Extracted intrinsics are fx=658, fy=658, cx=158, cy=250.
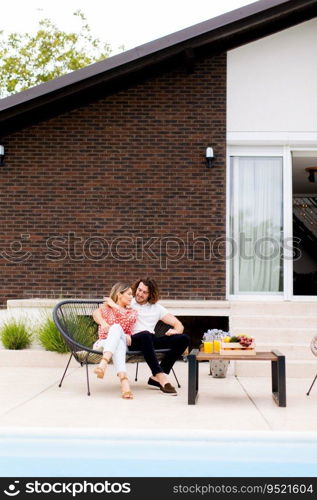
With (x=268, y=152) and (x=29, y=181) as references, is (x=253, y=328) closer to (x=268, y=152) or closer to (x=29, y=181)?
(x=268, y=152)

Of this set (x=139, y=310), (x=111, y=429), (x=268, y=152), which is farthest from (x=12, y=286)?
(x=111, y=429)

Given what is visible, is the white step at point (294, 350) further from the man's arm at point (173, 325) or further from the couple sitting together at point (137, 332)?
the couple sitting together at point (137, 332)

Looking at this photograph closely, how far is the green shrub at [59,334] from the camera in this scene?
7.67 meters

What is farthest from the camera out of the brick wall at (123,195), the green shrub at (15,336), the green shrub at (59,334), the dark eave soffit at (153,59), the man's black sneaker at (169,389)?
the brick wall at (123,195)

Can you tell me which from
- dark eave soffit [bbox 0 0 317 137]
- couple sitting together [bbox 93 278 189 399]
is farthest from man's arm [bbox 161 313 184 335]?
dark eave soffit [bbox 0 0 317 137]

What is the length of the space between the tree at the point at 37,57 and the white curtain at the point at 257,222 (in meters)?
15.1

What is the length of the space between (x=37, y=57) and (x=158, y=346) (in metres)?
19.4

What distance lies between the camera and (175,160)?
9500mm

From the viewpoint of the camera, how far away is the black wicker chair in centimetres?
611

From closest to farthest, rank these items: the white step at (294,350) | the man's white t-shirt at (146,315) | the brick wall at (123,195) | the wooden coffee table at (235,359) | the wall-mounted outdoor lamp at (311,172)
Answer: the wooden coffee table at (235,359)
the man's white t-shirt at (146,315)
the white step at (294,350)
the brick wall at (123,195)
the wall-mounted outdoor lamp at (311,172)

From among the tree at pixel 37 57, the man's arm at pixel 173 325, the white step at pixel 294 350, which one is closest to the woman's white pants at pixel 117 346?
the man's arm at pixel 173 325

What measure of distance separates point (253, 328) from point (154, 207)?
2.32 m

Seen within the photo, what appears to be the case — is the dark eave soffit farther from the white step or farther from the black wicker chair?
the white step

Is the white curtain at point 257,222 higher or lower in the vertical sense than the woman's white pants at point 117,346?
higher
